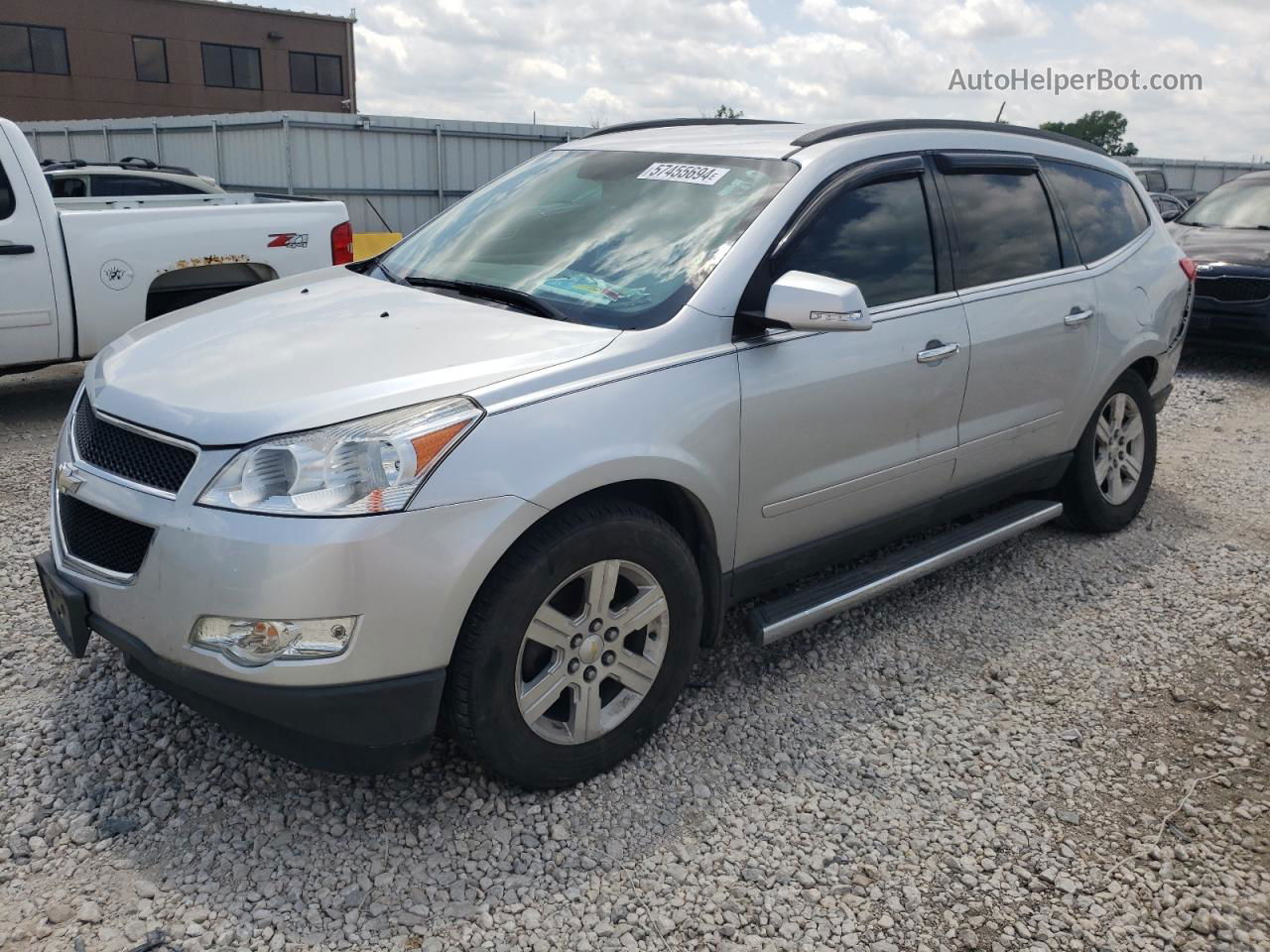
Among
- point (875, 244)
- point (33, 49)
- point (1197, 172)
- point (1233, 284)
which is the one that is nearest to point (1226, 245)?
point (1233, 284)

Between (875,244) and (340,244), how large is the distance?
488cm

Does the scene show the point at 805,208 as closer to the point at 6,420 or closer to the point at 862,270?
the point at 862,270

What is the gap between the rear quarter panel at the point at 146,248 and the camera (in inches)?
259

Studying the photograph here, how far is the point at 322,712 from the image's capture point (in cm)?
251

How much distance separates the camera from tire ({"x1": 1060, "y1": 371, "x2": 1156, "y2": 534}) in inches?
191

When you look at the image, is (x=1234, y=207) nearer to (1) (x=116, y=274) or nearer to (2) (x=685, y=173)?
(2) (x=685, y=173)

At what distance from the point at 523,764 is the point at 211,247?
5.31 metres

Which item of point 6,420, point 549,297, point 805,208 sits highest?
point 805,208

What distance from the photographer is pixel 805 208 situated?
3.40 m

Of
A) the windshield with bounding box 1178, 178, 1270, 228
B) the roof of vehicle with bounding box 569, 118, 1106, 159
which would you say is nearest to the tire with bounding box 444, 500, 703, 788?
the roof of vehicle with bounding box 569, 118, 1106, 159

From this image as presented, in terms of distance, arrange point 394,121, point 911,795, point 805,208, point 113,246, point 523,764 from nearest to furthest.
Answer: point 523,764 → point 911,795 → point 805,208 → point 113,246 → point 394,121

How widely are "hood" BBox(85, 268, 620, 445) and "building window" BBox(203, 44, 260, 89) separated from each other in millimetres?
40932

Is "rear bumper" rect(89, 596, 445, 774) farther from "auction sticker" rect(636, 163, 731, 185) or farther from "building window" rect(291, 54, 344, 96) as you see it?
"building window" rect(291, 54, 344, 96)

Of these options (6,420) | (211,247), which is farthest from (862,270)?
(6,420)
